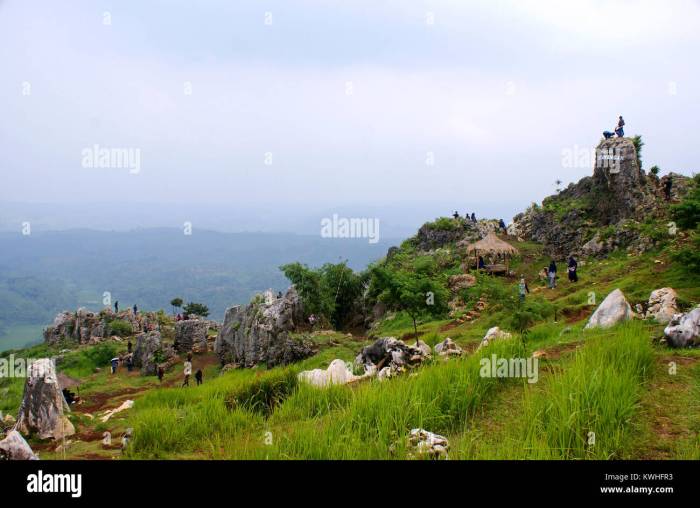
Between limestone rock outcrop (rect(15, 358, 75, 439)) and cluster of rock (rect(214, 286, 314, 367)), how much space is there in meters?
12.2

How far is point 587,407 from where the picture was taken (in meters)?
6.56

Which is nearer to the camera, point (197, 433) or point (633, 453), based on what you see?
point (633, 453)

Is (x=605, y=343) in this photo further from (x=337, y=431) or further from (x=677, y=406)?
(x=337, y=431)

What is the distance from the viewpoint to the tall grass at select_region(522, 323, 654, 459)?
235 inches

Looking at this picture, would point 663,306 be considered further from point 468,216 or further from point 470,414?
point 468,216

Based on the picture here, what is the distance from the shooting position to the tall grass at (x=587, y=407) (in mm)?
5961

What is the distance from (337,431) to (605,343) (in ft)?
18.9

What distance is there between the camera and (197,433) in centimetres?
858

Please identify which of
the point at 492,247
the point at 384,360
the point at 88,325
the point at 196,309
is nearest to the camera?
the point at 384,360

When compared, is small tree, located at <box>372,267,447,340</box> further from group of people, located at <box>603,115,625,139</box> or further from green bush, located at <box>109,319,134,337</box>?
green bush, located at <box>109,319,134,337</box>

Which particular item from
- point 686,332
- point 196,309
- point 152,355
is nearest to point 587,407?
point 686,332

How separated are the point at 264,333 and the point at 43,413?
1630cm

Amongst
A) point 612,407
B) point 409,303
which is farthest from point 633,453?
point 409,303

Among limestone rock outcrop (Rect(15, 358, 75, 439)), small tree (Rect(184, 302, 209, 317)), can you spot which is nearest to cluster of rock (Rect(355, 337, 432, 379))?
limestone rock outcrop (Rect(15, 358, 75, 439))
